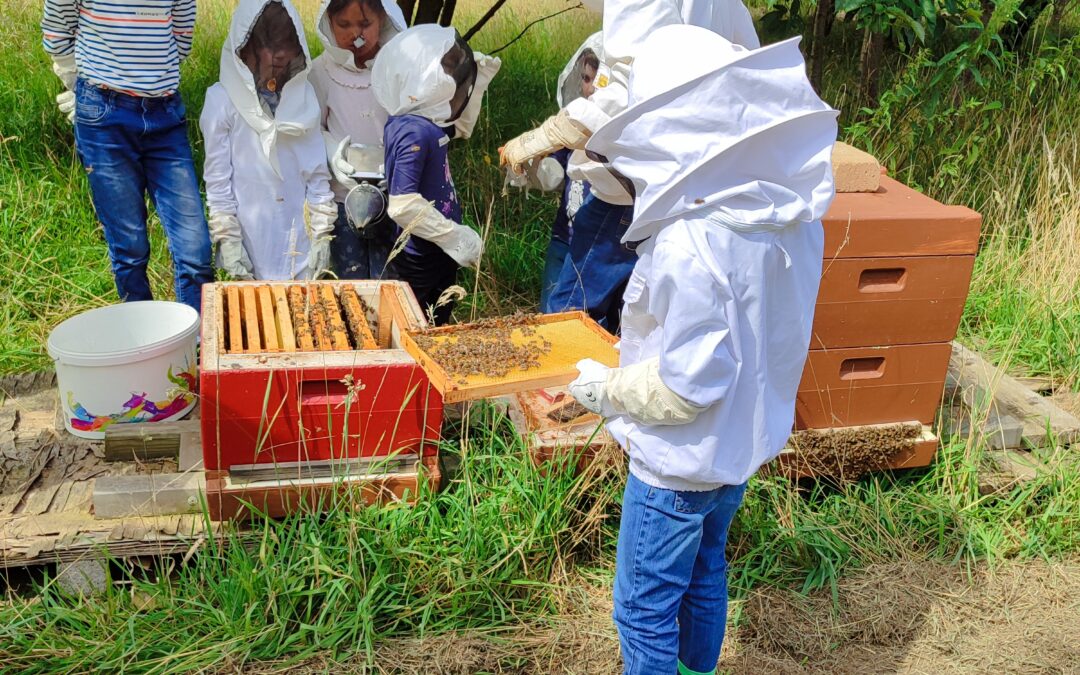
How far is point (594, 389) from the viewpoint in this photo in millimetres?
1970

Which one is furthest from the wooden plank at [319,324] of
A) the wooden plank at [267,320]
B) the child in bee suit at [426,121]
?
the child in bee suit at [426,121]

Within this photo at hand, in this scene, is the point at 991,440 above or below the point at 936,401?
below

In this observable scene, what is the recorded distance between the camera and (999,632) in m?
2.90

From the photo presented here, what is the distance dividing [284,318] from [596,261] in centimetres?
115

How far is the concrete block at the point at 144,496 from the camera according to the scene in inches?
103

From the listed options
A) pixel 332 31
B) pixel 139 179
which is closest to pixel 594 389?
pixel 332 31

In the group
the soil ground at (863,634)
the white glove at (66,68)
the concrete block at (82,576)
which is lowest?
the soil ground at (863,634)

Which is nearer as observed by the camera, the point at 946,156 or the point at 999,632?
the point at 999,632

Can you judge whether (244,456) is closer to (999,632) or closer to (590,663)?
(590,663)

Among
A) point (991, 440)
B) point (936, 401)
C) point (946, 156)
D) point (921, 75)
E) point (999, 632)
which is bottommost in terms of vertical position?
point (999, 632)

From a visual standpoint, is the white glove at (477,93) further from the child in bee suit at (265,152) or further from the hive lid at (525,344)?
the hive lid at (525,344)

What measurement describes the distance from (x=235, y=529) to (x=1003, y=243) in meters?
4.12

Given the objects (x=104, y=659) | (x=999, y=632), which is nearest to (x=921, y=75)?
(x=999, y=632)

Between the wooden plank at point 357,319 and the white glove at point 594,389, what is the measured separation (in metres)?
0.96
